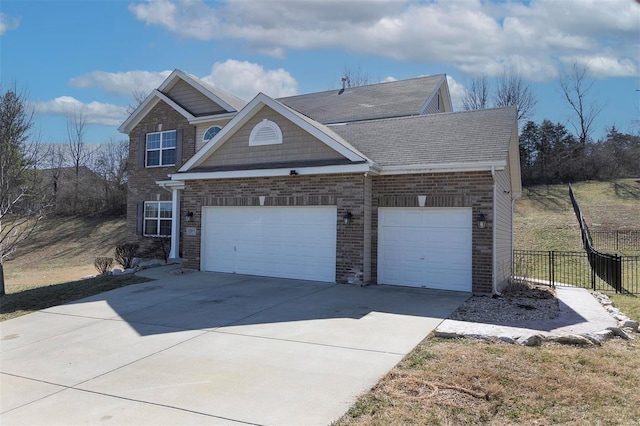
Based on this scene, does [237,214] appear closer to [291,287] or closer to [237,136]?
[237,136]

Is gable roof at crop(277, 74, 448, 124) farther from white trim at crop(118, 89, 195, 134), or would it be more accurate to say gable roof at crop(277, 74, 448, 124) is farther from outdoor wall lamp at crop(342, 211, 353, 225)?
outdoor wall lamp at crop(342, 211, 353, 225)

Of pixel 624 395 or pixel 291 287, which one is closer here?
Result: pixel 624 395

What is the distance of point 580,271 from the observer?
699 inches

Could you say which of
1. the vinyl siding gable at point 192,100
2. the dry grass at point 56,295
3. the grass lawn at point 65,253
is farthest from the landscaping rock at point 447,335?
the vinyl siding gable at point 192,100

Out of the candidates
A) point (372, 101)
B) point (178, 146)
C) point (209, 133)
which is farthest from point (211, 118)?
point (372, 101)

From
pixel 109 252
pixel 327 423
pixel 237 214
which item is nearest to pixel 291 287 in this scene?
pixel 237 214

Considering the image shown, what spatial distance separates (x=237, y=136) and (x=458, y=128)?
688cm

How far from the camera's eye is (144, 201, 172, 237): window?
20.1m

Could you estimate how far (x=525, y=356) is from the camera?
6.13 meters

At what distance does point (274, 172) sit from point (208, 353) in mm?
7361

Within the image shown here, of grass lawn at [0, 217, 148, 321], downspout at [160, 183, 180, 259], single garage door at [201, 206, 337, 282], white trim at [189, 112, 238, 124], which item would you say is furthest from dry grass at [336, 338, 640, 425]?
white trim at [189, 112, 238, 124]

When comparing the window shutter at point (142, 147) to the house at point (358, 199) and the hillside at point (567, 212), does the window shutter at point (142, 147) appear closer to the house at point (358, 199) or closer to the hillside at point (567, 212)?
the house at point (358, 199)

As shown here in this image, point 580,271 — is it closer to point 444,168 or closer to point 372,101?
point 444,168

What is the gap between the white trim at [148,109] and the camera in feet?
65.3
